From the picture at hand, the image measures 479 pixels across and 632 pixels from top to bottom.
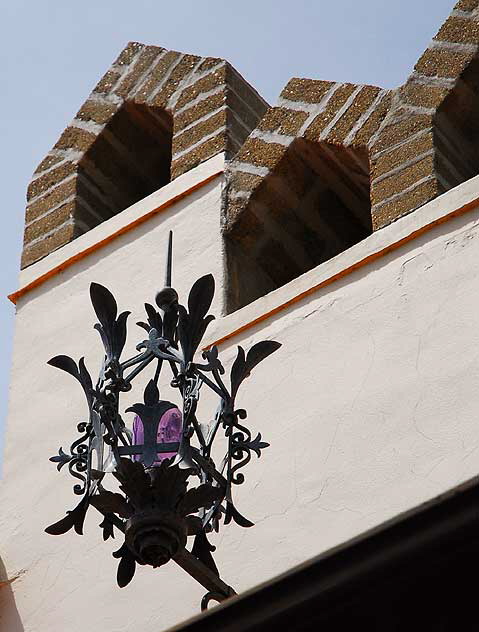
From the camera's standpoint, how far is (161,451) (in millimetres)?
3795

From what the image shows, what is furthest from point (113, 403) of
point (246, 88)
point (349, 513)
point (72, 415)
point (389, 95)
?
point (246, 88)

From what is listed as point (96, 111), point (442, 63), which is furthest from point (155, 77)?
point (442, 63)

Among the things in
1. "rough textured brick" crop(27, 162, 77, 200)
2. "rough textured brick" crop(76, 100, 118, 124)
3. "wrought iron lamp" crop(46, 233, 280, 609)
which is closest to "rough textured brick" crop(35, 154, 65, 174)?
"rough textured brick" crop(27, 162, 77, 200)

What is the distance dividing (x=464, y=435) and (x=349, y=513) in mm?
327

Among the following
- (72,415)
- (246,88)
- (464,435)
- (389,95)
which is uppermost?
(246,88)

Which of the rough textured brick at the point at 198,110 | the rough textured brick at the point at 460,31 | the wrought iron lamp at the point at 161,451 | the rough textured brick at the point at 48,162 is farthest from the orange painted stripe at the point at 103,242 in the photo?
the wrought iron lamp at the point at 161,451

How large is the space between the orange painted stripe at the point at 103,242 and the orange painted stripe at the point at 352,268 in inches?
25.8

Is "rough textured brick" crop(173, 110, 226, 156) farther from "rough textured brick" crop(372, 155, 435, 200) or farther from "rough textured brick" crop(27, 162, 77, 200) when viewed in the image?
"rough textured brick" crop(372, 155, 435, 200)

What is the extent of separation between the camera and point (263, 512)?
4500 mm

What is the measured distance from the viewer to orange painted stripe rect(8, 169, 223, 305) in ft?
17.9

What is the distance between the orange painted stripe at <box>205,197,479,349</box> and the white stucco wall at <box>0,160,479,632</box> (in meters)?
0.01

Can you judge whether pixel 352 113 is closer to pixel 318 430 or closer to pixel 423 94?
pixel 423 94

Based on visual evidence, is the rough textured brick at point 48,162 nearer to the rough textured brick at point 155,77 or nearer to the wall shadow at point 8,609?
the rough textured brick at point 155,77

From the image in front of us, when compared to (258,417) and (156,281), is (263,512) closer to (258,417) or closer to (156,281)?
(258,417)
